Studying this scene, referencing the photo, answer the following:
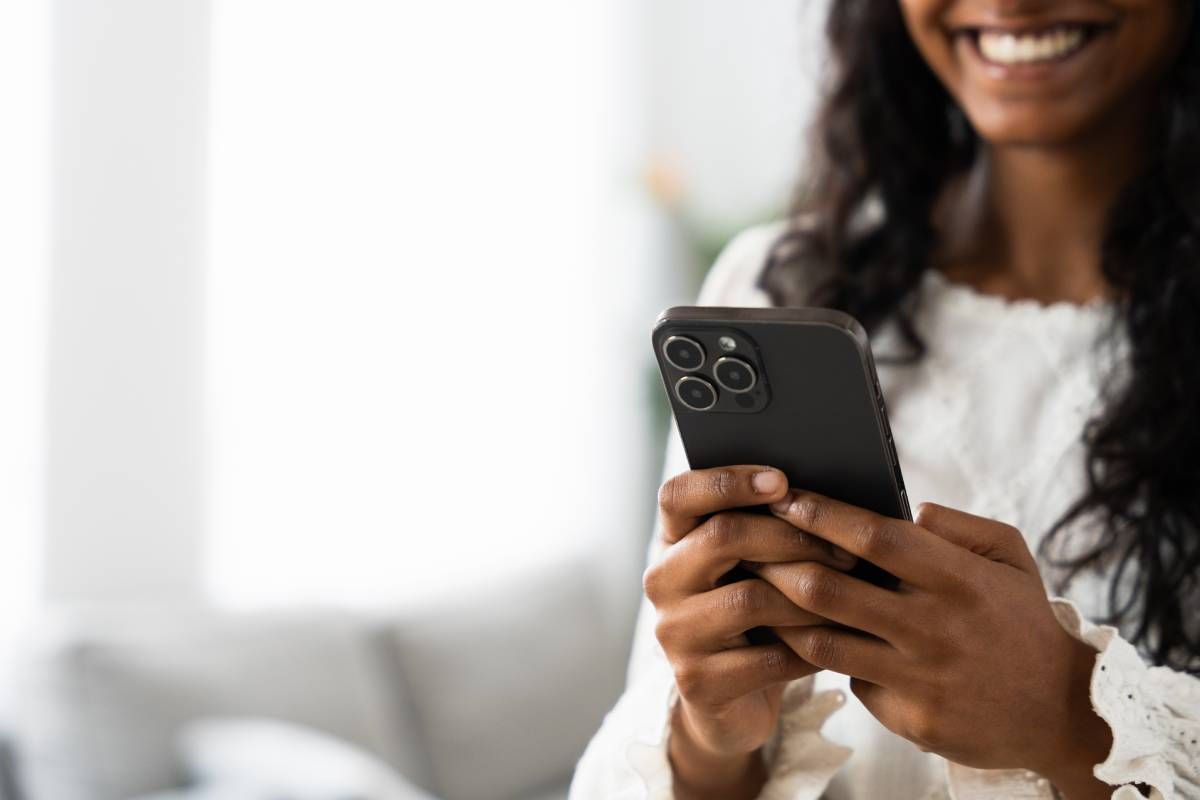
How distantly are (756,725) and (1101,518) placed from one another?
0.37 metres

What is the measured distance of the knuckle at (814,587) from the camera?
0.71 metres

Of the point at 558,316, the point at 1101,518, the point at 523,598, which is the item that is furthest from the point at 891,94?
the point at 558,316

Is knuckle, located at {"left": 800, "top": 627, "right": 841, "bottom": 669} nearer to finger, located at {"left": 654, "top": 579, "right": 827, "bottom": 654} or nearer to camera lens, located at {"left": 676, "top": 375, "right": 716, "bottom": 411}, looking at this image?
finger, located at {"left": 654, "top": 579, "right": 827, "bottom": 654}

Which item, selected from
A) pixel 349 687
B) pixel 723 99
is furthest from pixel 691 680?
pixel 723 99

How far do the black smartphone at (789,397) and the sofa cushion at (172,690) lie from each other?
5.35 feet

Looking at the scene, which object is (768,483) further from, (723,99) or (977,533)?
(723,99)

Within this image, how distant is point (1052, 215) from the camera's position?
1.21m

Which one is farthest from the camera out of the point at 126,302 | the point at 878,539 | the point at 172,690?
the point at 126,302

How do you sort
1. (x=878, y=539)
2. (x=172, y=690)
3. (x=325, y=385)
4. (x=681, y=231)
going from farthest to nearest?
(x=681, y=231), (x=325, y=385), (x=172, y=690), (x=878, y=539)

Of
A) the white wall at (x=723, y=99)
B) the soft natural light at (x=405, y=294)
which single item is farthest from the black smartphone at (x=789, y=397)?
the white wall at (x=723, y=99)

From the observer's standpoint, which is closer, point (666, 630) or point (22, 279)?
point (666, 630)

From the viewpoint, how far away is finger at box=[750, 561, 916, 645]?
2.32ft

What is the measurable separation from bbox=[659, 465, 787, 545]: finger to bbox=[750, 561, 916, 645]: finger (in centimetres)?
5

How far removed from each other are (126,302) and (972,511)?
2.12 m
